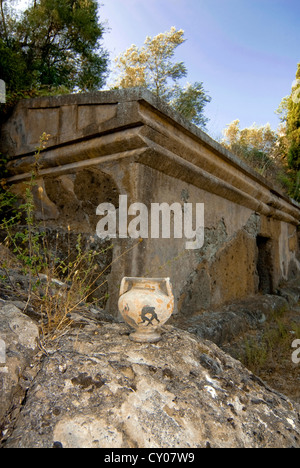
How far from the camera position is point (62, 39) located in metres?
8.17

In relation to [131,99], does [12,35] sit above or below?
above

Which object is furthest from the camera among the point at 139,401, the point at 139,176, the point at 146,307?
the point at 139,176

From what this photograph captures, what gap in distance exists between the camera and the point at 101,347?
1.35m

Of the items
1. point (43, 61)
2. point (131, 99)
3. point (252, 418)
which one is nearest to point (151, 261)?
point (131, 99)

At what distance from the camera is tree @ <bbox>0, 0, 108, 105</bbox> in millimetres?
7512

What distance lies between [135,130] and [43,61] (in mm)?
6533

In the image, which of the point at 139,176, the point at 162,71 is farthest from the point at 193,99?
the point at 139,176

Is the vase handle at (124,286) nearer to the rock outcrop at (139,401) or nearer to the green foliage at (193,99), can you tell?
the rock outcrop at (139,401)

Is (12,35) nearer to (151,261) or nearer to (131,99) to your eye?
(131,99)

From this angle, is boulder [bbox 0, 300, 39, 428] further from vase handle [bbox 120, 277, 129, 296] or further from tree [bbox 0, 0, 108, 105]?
tree [bbox 0, 0, 108, 105]

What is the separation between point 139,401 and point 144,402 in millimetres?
17

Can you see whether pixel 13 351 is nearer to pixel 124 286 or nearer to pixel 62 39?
pixel 124 286

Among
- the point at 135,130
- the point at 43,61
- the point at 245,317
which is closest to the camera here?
the point at 135,130

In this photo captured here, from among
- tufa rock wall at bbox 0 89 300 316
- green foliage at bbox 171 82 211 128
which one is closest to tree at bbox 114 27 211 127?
green foliage at bbox 171 82 211 128
